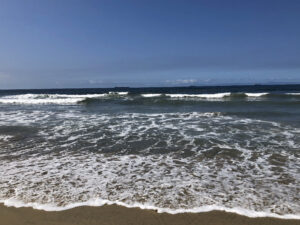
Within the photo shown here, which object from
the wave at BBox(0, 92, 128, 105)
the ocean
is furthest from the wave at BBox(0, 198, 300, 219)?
the wave at BBox(0, 92, 128, 105)

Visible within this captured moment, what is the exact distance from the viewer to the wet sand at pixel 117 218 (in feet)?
11.6

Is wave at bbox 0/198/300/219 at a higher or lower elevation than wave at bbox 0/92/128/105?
lower

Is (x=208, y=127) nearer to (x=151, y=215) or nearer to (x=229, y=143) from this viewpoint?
(x=229, y=143)

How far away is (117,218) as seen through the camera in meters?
3.66

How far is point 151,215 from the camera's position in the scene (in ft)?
12.1

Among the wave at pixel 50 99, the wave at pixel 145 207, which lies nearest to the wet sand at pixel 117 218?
the wave at pixel 145 207

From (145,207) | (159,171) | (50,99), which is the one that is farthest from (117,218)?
(50,99)

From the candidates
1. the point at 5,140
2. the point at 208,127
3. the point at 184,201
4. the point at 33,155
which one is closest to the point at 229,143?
the point at 208,127

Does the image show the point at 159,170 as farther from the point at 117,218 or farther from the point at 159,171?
the point at 117,218

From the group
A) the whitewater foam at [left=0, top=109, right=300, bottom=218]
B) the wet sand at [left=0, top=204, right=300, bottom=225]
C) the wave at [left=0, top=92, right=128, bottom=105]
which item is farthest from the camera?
the wave at [left=0, top=92, right=128, bottom=105]

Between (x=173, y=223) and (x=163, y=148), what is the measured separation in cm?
394

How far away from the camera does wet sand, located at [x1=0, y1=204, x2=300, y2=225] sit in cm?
353

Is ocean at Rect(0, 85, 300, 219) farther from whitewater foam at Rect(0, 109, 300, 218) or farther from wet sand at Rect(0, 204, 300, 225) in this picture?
wet sand at Rect(0, 204, 300, 225)

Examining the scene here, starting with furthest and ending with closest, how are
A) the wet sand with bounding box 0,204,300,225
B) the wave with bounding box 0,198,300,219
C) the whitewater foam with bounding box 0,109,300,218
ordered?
the whitewater foam with bounding box 0,109,300,218, the wave with bounding box 0,198,300,219, the wet sand with bounding box 0,204,300,225
